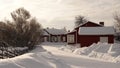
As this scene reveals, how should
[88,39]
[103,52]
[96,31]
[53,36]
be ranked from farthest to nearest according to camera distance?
[53,36], [96,31], [88,39], [103,52]

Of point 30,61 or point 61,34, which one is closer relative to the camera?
point 30,61

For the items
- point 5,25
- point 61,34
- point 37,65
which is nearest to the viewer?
point 37,65

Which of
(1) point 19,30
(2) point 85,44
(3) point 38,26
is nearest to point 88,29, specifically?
(2) point 85,44

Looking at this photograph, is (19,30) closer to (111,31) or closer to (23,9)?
(23,9)

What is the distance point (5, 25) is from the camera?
4912 cm

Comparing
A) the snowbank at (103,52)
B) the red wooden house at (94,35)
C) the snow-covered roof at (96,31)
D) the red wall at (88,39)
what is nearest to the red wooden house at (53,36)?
the snow-covered roof at (96,31)

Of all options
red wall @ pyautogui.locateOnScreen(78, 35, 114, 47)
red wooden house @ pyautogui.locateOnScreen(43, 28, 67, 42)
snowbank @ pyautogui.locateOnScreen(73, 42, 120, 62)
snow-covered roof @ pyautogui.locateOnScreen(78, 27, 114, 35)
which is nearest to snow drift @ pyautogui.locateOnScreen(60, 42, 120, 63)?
snowbank @ pyautogui.locateOnScreen(73, 42, 120, 62)

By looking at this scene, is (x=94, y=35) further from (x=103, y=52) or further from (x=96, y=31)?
(x=103, y=52)

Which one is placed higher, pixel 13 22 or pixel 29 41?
pixel 13 22

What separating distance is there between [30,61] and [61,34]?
70.6m

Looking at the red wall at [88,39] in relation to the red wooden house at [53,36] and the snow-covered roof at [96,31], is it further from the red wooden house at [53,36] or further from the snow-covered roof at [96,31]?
the red wooden house at [53,36]

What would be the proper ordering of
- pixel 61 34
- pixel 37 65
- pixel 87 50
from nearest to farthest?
pixel 37 65 < pixel 87 50 < pixel 61 34

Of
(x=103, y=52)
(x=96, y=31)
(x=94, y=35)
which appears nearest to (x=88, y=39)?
(x=94, y=35)

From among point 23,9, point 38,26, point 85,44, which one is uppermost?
point 23,9
